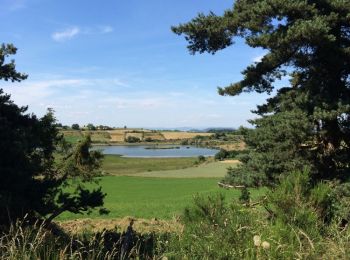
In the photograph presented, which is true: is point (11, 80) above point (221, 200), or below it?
above

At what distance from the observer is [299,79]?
50.5 feet

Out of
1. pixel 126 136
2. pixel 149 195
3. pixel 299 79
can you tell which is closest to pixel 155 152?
pixel 126 136

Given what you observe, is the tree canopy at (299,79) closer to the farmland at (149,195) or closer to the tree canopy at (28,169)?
the tree canopy at (28,169)

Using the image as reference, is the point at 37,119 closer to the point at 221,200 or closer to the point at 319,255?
the point at 221,200

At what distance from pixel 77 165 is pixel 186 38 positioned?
5.89 metres

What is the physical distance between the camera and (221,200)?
20.1ft

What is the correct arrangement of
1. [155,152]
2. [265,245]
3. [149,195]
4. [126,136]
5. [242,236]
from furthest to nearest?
[126,136] → [155,152] → [149,195] → [242,236] → [265,245]

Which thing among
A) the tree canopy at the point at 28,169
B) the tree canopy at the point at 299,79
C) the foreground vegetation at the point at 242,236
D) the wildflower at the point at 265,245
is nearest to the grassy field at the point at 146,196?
the tree canopy at the point at 299,79

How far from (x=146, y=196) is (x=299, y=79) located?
2328 centimetres

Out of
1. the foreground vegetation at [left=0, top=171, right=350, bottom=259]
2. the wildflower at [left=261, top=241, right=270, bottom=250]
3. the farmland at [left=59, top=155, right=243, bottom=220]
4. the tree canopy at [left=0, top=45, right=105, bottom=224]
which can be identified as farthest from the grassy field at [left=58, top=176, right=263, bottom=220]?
the wildflower at [left=261, top=241, right=270, bottom=250]

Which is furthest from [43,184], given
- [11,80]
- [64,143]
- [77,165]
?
[77,165]

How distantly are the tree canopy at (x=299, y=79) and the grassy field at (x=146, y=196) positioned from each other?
9723mm

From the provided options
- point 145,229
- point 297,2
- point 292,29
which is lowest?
point 145,229

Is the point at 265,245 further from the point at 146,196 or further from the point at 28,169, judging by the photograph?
the point at 146,196
